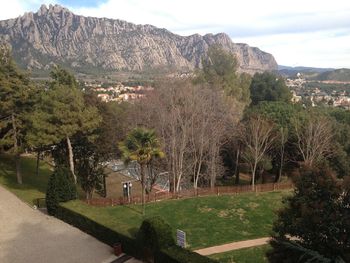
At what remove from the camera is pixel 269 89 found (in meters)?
64.9

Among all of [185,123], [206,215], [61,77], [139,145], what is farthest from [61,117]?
[206,215]

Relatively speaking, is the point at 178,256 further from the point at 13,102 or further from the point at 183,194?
the point at 13,102

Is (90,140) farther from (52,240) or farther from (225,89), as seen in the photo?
(225,89)

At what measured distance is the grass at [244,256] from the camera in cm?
1798

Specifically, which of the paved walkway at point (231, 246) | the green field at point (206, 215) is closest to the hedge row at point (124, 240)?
the green field at point (206, 215)

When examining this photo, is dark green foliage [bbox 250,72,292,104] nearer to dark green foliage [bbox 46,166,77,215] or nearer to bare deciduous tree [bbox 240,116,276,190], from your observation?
bare deciduous tree [bbox 240,116,276,190]

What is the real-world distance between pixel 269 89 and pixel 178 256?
5290 cm

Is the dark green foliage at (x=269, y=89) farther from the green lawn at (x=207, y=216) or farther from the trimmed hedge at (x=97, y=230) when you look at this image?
the trimmed hedge at (x=97, y=230)

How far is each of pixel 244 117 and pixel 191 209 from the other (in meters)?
23.3

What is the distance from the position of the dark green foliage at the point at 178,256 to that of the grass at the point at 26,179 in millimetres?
14752

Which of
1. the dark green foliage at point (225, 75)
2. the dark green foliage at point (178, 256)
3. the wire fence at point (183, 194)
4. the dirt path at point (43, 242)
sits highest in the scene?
the dark green foliage at point (225, 75)

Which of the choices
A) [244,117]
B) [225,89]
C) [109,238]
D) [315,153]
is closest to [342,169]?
[315,153]

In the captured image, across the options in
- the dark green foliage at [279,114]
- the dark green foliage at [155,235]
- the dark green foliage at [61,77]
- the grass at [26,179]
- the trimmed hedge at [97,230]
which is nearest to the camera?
the dark green foliage at [155,235]

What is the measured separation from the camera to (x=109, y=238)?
1989 cm
